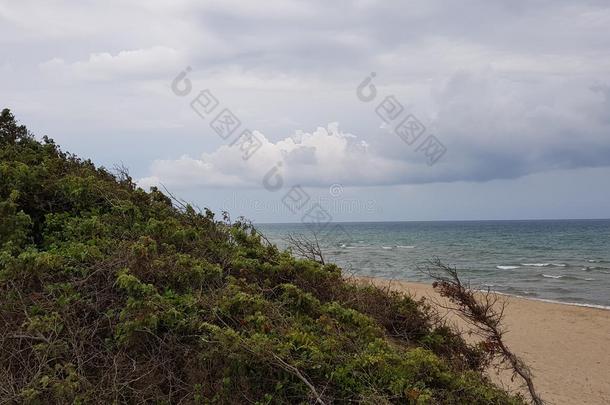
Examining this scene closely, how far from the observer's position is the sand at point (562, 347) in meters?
11.7

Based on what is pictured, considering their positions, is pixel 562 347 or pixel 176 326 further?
pixel 562 347

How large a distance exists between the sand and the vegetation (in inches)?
148

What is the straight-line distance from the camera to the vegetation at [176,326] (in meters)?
4.23

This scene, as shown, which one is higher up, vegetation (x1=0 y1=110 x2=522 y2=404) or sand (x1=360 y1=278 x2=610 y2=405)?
vegetation (x1=0 y1=110 x2=522 y2=404)

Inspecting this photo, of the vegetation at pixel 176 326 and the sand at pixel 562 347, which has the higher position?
the vegetation at pixel 176 326

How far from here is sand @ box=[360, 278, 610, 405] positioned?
11719 mm

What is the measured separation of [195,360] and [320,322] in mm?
1194

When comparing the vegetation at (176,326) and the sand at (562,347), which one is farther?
the sand at (562,347)

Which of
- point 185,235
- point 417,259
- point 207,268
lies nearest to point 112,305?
point 207,268

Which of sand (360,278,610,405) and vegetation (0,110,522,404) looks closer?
vegetation (0,110,522,404)

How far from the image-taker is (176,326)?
4.63m

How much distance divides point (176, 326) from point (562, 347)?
1431 cm

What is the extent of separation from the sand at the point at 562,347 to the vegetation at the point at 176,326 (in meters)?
3.77

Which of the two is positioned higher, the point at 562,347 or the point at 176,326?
the point at 176,326
